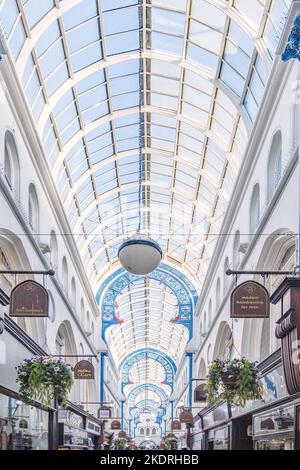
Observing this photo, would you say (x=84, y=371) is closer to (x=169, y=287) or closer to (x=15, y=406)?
(x=15, y=406)

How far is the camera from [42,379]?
39.7ft

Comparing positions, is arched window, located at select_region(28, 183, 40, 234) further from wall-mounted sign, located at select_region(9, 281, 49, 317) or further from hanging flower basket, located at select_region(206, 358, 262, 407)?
hanging flower basket, located at select_region(206, 358, 262, 407)

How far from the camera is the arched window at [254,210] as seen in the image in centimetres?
1591

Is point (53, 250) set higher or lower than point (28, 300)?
higher

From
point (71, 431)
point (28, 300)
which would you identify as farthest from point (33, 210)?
point (71, 431)

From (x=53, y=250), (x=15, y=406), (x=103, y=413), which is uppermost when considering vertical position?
(x=53, y=250)

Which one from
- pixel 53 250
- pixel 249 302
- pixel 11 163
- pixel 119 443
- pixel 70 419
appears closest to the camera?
pixel 249 302

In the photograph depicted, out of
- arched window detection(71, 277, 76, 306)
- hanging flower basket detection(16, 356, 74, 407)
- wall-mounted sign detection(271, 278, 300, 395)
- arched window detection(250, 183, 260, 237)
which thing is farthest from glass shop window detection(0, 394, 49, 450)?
arched window detection(71, 277, 76, 306)

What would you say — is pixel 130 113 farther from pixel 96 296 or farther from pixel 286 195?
pixel 96 296

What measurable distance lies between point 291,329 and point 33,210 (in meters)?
11.2

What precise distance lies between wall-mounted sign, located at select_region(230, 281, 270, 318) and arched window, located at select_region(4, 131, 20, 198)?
5250 mm

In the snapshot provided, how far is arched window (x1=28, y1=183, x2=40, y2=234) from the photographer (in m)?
16.1

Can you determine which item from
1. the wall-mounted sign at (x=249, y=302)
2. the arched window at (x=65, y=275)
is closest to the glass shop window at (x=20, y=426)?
the wall-mounted sign at (x=249, y=302)

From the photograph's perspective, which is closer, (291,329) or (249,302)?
(291,329)
